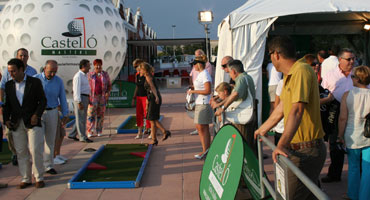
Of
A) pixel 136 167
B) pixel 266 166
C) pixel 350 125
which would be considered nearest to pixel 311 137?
pixel 350 125

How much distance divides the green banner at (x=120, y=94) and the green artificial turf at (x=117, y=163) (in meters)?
6.07

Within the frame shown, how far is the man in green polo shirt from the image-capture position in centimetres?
264

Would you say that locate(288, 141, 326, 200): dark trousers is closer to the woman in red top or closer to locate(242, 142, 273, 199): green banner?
locate(242, 142, 273, 199): green banner

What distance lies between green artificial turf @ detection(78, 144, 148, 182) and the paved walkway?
243 millimetres

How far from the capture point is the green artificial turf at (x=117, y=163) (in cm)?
539

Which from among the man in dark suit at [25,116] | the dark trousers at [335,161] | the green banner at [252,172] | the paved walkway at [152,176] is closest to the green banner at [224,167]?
the green banner at [252,172]

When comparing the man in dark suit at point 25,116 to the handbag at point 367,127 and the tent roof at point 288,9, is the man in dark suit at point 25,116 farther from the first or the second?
the tent roof at point 288,9

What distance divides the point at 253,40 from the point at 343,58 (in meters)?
3.56

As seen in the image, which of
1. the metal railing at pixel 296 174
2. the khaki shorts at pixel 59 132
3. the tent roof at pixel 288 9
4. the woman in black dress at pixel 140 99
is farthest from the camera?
the woman in black dress at pixel 140 99

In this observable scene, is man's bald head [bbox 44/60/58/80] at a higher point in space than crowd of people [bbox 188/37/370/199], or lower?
higher

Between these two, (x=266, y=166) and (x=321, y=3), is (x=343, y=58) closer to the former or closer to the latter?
(x=266, y=166)

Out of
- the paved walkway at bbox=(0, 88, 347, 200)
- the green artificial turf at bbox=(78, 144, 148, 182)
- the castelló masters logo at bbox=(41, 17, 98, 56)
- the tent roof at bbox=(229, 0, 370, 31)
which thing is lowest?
the paved walkway at bbox=(0, 88, 347, 200)

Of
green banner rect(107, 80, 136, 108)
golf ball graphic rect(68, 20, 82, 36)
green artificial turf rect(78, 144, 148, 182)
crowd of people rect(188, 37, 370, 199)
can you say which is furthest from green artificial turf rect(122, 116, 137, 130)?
crowd of people rect(188, 37, 370, 199)

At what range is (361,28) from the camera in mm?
12773
